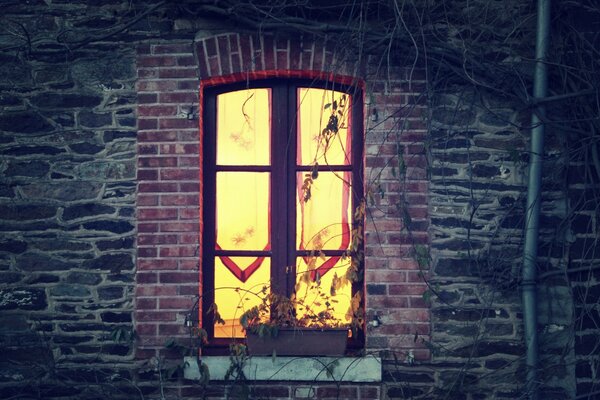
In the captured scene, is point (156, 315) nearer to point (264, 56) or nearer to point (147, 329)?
point (147, 329)

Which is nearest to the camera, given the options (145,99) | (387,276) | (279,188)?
(387,276)

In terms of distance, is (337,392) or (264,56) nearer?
(337,392)

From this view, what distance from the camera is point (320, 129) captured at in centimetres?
451

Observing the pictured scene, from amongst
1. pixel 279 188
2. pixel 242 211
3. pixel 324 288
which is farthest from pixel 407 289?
pixel 242 211

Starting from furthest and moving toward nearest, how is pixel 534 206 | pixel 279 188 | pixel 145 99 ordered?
pixel 279 188 < pixel 145 99 < pixel 534 206

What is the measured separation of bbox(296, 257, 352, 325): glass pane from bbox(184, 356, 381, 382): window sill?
28 cm

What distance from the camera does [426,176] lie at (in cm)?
429

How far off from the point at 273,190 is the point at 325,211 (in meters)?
0.37

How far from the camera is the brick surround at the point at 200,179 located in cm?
425

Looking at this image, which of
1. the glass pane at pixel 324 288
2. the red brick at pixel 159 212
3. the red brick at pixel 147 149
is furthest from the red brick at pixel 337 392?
the red brick at pixel 147 149

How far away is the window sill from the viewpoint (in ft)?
13.7

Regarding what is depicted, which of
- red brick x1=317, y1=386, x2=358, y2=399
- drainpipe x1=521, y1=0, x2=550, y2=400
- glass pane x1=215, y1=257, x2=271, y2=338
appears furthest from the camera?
glass pane x1=215, y1=257, x2=271, y2=338

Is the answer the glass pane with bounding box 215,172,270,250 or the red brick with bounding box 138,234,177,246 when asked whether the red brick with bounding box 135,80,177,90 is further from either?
the red brick with bounding box 138,234,177,246

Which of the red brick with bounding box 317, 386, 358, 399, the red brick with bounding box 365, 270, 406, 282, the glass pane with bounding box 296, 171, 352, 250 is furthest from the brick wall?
the red brick with bounding box 365, 270, 406, 282
